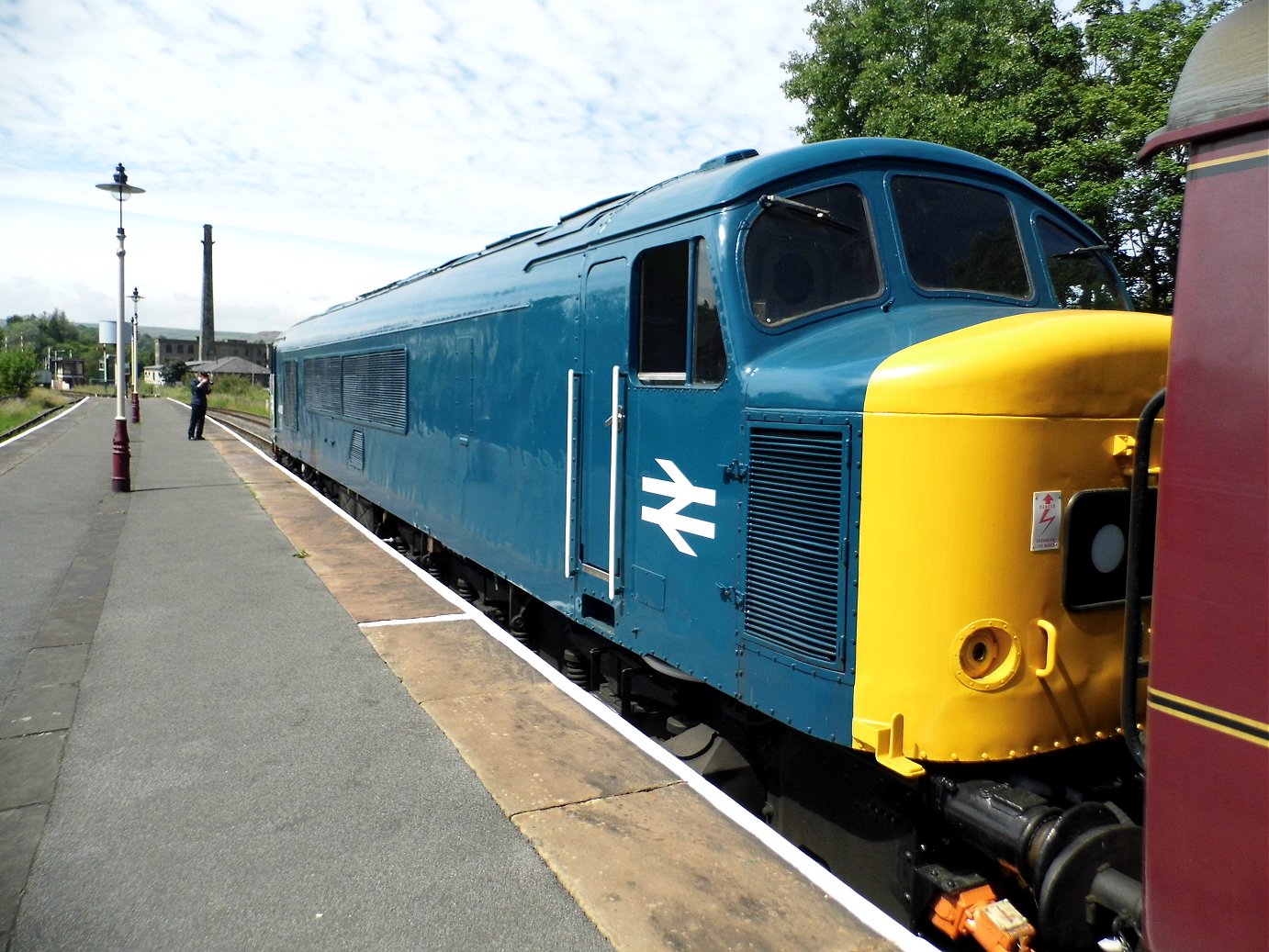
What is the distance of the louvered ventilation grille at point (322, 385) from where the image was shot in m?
12.9

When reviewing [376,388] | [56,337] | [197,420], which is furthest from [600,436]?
[56,337]

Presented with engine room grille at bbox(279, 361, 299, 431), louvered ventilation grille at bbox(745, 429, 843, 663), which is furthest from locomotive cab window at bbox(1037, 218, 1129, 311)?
engine room grille at bbox(279, 361, 299, 431)

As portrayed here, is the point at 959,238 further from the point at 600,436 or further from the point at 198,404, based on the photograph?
the point at 198,404

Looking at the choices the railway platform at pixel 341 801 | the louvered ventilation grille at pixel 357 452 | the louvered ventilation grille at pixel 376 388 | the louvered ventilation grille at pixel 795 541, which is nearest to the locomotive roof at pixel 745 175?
the louvered ventilation grille at pixel 795 541

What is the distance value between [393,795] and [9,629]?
14.1 feet

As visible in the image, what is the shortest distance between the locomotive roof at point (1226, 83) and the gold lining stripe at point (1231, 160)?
0.19 ft

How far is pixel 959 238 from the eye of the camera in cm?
438

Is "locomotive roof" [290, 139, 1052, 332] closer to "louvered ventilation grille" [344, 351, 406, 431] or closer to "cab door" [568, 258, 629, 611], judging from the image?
"cab door" [568, 258, 629, 611]

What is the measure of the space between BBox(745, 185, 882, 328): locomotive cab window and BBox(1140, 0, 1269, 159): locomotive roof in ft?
6.16

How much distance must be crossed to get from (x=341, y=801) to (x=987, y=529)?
291cm

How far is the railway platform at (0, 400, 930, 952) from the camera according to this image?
3.21m

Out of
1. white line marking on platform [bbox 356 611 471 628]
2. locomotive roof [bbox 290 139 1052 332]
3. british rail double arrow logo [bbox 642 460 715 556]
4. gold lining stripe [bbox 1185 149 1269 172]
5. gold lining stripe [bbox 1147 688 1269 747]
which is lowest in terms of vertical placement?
white line marking on platform [bbox 356 611 471 628]

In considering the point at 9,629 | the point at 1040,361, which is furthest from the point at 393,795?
the point at 9,629

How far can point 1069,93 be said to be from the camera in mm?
14234
